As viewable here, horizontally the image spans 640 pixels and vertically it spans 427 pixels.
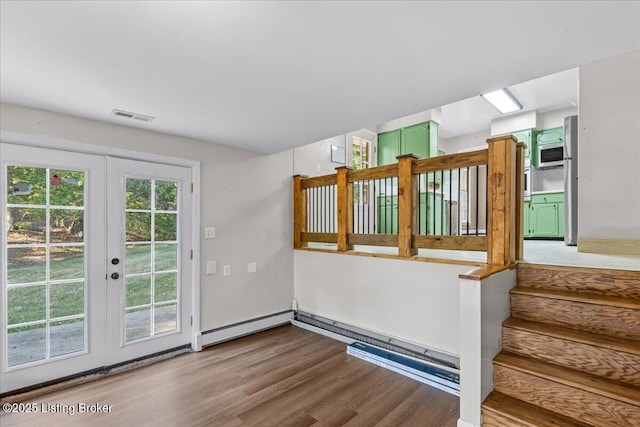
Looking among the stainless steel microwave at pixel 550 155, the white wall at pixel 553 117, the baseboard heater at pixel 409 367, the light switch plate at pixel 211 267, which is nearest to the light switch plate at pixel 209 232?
the light switch plate at pixel 211 267

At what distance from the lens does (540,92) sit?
508cm

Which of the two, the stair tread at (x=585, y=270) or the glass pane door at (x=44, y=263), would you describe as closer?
the stair tread at (x=585, y=270)

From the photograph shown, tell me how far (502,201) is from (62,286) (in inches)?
149

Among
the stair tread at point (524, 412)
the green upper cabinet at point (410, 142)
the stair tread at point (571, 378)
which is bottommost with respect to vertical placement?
the stair tread at point (524, 412)

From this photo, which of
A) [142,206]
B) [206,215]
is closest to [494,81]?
[206,215]

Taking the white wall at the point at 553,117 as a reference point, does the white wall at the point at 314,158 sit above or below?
below

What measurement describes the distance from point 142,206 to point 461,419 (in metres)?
3.26

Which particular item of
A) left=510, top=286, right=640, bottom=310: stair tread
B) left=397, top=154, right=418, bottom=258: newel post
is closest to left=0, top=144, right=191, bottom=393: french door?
left=397, top=154, right=418, bottom=258: newel post

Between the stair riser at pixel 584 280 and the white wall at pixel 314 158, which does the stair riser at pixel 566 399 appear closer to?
the stair riser at pixel 584 280

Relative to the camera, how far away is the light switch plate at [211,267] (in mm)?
3498

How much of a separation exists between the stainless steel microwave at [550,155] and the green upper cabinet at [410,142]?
1.97 meters

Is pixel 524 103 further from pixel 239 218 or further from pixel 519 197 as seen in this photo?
pixel 239 218

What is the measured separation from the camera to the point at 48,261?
8.56 ft

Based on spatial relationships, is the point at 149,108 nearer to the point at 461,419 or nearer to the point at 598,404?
the point at 461,419
